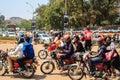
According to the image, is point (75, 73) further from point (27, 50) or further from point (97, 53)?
point (27, 50)

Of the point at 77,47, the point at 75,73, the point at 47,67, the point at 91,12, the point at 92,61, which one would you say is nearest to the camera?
the point at 92,61

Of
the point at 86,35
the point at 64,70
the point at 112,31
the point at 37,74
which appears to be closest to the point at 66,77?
the point at 64,70

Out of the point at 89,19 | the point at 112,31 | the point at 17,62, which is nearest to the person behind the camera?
the point at 17,62

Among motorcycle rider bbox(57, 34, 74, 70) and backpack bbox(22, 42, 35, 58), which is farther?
motorcycle rider bbox(57, 34, 74, 70)

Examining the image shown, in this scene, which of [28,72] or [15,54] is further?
[15,54]

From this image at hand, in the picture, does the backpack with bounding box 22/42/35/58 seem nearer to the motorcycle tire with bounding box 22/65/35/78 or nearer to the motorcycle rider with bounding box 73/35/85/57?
the motorcycle tire with bounding box 22/65/35/78

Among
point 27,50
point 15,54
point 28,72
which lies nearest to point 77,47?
point 27,50

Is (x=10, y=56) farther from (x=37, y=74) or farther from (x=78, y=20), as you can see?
(x=78, y=20)

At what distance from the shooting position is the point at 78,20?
61.1m

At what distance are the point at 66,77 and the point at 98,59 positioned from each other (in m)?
1.93

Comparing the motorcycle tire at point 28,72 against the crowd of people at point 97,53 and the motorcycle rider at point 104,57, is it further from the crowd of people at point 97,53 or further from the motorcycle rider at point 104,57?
the motorcycle rider at point 104,57

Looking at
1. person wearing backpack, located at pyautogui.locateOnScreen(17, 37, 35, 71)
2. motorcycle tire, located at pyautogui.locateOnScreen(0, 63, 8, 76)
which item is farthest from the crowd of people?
motorcycle tire, located at pyautogui.locateOnScreen(0, 63, 8, 76)

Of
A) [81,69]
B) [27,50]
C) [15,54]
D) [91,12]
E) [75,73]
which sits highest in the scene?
[91,12]

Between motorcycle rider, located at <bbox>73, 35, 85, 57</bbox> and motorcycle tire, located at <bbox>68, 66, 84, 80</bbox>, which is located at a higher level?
motorcycle rider, located at <bbox>73, 35, 85, 57</bbox>
